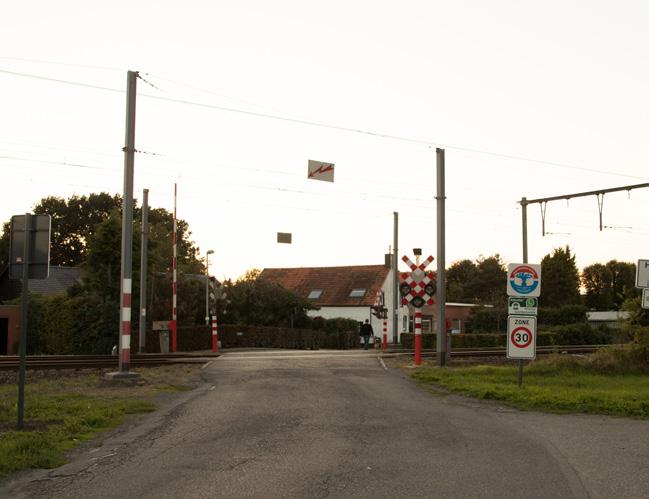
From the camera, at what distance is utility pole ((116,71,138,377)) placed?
1616 centimetres

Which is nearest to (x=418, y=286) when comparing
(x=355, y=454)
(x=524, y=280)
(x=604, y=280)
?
(x=524, y=280)

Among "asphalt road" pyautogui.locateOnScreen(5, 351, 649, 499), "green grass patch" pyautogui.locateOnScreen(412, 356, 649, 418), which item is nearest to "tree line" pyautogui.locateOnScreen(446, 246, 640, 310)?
"green grass patch" pyautogui.locateOnScreen(412, 356, 649, 418)

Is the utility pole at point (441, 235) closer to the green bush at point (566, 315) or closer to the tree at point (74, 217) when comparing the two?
the green bush at point (566, 315)

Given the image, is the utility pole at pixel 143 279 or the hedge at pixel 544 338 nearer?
the utility pole at pixel 143 279

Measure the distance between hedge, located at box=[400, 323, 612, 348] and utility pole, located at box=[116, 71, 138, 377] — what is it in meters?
24.3

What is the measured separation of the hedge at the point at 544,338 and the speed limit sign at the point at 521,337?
23191 mm

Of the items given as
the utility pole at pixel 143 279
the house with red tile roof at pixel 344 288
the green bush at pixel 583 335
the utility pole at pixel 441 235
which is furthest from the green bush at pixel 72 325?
the house with red tile roof at pixel 344 288

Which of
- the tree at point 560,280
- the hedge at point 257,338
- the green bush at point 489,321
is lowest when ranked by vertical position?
the hedge at point 257,338

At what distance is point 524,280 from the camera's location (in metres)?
15.5

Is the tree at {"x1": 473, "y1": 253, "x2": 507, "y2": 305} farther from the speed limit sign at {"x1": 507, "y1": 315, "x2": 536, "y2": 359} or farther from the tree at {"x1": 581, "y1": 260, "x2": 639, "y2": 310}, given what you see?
Result: the speed limit sign at {"x1": 507, "y1": 315, "x2": 536, "y2": 359}

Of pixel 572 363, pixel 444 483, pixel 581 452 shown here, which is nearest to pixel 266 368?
pixel 572 363

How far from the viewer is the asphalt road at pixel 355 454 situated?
659cm

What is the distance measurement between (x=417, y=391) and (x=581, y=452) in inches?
255

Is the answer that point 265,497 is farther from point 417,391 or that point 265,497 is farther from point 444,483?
point 417,391
